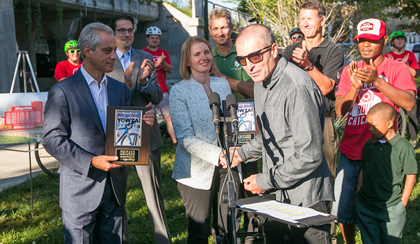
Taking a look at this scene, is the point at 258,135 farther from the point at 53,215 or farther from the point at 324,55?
the point at 53,215

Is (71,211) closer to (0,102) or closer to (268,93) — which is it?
(268,93)

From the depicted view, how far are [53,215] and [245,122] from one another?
146 inches

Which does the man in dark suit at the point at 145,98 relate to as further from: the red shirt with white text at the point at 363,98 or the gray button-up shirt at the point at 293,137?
the red shirt with white text at the point at 363,98

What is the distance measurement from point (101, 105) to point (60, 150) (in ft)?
1.84

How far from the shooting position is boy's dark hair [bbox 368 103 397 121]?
12.2 ft

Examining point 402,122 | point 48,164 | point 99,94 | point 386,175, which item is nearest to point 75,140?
point 99,94

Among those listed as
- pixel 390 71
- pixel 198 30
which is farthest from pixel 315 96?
pixel 198 30

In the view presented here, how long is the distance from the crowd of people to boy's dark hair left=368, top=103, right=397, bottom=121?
14mm

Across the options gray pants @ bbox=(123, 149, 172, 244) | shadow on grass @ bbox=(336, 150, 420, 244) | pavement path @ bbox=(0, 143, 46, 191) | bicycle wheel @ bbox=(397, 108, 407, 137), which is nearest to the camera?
gray pants @ bbox=(123, 149, 172, 244)

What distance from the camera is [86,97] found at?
3209 mm

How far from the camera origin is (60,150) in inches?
119

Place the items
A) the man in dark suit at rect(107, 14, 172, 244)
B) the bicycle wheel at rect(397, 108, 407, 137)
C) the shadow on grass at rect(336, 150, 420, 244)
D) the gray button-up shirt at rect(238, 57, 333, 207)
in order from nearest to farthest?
1. the gray button-up shirt at rect(238, 57, 333, 207)
2. the man in dark suit at rect(107, 14, 172, 244)
3. the shadow on grass at rect(336, 150, 420, 244)
4. the bicycle wheel at rect(397, 108, 407, 137)

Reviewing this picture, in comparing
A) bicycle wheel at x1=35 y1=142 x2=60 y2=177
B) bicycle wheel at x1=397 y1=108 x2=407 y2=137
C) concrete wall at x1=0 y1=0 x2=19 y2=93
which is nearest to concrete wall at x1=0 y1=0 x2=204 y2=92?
concrete wall at x1=0 y1=0 x2=19 y2=93

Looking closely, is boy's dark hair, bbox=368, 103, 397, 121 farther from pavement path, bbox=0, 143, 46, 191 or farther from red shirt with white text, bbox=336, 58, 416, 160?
pavement path, bbox=0, 143, 46, 191
